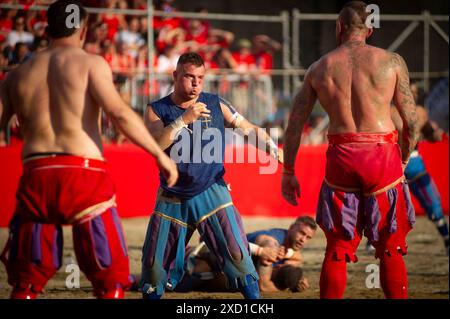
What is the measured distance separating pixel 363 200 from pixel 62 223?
204 cm

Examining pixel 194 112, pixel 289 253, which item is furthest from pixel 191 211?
pixel 289 253

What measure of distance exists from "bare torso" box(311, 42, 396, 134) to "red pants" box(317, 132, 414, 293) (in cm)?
9

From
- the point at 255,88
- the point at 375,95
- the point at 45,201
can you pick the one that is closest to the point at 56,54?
the point at 45,201

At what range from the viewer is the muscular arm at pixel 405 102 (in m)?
5.54

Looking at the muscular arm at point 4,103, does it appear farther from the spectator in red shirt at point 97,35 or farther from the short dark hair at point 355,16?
the spectator in red shirt at point 97,35

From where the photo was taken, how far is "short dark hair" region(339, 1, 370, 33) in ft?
18.3

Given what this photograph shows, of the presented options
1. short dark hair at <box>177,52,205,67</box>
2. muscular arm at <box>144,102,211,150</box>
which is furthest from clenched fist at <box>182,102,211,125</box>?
short dark hair at <box>177,52,205,67</box>

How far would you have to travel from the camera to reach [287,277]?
7.84 m

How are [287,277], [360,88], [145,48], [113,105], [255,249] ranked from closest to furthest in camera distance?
[113,105] → [360,88] → [255,249] → [287,277] → [145,48]

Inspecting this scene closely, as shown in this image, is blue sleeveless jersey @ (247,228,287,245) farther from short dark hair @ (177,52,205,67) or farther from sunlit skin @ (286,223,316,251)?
short dark hair @ (177,52,205,67)

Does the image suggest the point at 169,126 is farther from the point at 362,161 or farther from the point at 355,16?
the point at 355,16

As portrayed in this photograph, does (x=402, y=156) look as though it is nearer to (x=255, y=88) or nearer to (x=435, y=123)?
(x=255, y=88)

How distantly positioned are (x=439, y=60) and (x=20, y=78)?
12.2 m

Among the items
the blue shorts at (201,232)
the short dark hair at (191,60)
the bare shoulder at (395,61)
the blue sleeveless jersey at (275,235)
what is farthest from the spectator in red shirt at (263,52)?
the bare shoulder at (395,61)
